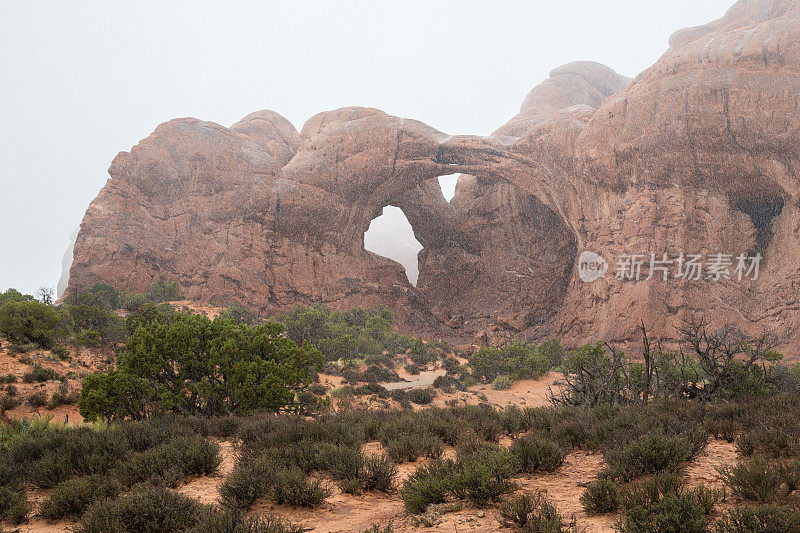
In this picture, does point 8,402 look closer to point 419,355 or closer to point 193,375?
point 193,375

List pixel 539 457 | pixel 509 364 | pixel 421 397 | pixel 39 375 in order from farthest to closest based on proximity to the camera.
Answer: pixel 509 364 < pixel 421 397 < pixel 39 375 < pixel 539 457

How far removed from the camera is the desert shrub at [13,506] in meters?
4.45

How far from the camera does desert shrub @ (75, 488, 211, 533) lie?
12.7 feet

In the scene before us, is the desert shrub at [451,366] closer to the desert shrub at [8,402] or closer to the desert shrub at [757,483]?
the desert shrub at [8,402]

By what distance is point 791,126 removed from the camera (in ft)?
75.5

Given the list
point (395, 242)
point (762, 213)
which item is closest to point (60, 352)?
point (762, 213)

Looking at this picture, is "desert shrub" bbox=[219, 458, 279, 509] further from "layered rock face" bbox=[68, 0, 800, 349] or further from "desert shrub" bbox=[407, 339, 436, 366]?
"layered rock face" bbox=[68, 0, 800, 349]

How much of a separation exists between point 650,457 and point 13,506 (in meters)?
6.82

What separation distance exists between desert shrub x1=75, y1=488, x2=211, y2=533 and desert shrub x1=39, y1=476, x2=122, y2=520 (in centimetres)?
59

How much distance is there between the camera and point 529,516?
12.1ft

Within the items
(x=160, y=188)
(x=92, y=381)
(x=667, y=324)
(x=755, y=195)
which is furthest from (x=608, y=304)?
(x=160, y=188)

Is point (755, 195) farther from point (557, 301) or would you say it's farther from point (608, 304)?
point (557, 301)

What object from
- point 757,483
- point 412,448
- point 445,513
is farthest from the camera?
point 412,448

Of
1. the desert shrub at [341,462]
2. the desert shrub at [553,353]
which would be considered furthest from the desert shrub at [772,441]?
the desert shrub at [553,353]
